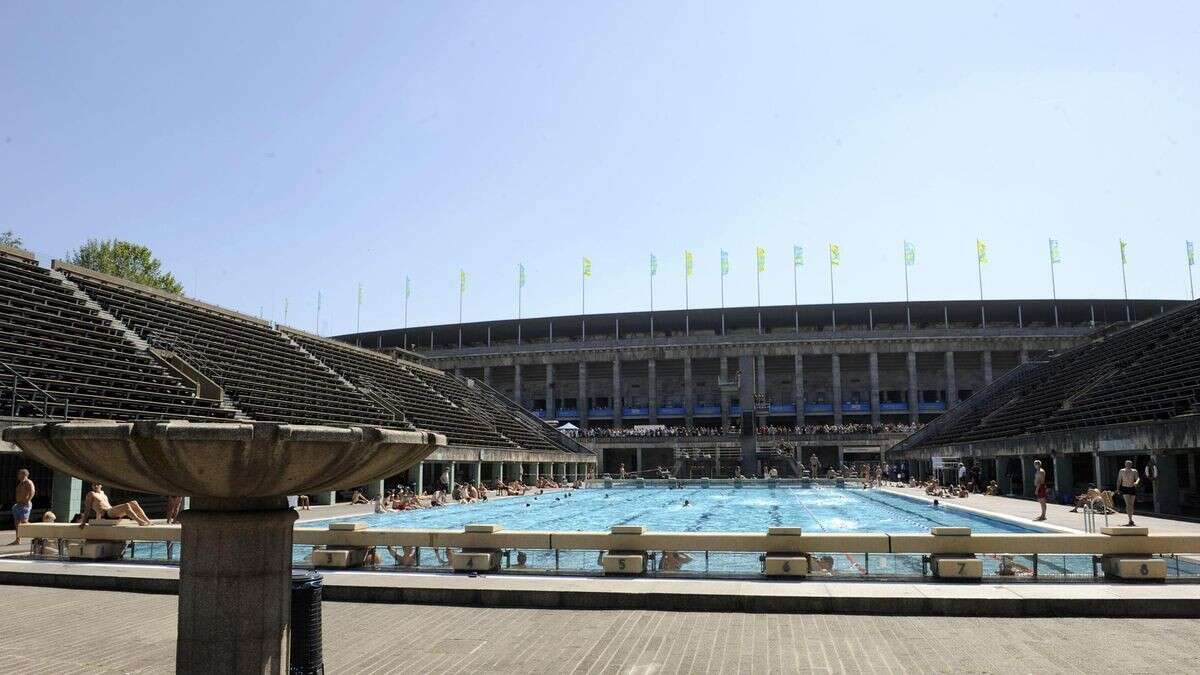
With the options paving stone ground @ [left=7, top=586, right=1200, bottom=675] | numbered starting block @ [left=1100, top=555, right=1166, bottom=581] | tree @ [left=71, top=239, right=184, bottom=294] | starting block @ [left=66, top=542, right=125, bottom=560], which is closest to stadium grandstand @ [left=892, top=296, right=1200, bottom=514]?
numbered starting block @ [left=1100, top=555, right=1166, bottom=581]

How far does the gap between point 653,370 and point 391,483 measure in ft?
131

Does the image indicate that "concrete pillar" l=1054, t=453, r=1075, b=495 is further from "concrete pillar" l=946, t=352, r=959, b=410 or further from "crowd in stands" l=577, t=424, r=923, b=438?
"concrete pillar" l=946, t=352, r=959, b=410

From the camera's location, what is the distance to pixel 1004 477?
36.9m

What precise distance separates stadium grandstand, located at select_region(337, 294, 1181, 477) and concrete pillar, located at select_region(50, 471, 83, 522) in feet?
164

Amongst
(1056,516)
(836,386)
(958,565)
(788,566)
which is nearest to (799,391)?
(836,386)

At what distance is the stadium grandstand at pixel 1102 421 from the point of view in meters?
24.1

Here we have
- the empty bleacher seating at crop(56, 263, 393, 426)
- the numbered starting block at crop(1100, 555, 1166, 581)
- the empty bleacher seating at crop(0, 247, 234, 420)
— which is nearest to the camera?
the numbered starting block at crop(1100, 555, 1166, 581)

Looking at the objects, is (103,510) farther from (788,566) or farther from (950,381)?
(950,381)

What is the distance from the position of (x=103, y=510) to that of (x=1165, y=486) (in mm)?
28268

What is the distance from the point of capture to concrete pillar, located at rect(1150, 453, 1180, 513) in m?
23.8

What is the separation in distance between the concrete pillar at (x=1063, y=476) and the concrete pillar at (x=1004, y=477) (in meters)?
5.95

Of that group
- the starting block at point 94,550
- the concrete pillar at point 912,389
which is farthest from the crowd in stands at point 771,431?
the starting block at point 94,550

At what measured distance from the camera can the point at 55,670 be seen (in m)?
Result: 7.52

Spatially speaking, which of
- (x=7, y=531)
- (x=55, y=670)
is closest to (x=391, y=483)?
(x=7, y=531)
